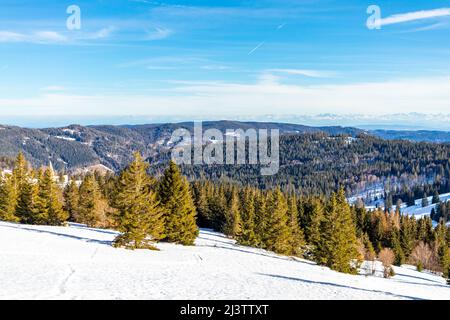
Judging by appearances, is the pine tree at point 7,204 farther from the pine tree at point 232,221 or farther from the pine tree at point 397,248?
the pine tree at point 397,248

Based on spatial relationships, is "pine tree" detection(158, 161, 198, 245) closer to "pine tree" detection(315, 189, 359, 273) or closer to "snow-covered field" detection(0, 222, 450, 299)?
"snow-covered field" detection(0, 222, 450, 299)

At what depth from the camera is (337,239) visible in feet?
141

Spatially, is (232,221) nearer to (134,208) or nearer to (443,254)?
(134,208)

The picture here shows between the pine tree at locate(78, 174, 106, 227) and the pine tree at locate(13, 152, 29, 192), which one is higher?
the pine tree at locate(13, 152, 29, 192)

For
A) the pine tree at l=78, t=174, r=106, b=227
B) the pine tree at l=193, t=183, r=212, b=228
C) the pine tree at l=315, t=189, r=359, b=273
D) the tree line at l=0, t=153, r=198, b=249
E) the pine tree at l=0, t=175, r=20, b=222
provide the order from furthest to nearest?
the pine tree at l=193, t=183, r=212, b=228, the pine tree at l=78, t=174, r=106, b=227, the pine tree at l=0, t=175, r=20, b=222, the pine tree at l=315, t=189, r=359, b=273, the tree line at l=0, t=153, r=198, b=249

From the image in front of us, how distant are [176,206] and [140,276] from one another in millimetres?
15765

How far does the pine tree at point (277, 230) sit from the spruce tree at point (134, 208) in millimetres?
19713

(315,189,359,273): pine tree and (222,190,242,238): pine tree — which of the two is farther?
(222,190,242,238): pine tree

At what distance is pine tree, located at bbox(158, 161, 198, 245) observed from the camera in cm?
3788

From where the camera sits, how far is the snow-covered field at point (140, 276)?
18031mm

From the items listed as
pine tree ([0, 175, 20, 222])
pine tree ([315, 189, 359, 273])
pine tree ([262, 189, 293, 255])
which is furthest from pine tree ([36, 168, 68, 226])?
pine tree ([315, 189, 359, 273])

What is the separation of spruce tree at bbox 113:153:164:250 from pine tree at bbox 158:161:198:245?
441 centimetres
